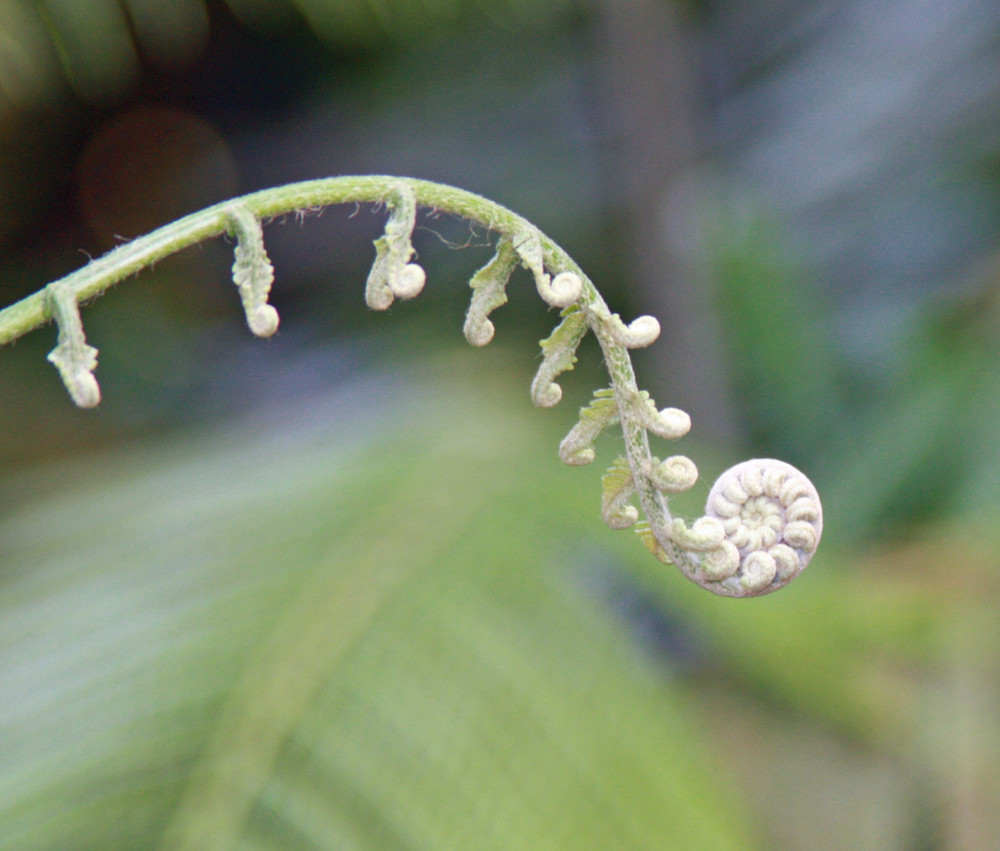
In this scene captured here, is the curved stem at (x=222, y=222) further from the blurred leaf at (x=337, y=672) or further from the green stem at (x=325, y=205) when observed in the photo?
the blurred leaf at (x=337, y=672)

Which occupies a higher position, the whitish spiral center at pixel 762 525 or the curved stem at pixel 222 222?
the whitish spiral center at pixel 762 525

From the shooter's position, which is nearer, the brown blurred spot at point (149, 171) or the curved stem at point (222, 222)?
the curved stem at point (222, 222)

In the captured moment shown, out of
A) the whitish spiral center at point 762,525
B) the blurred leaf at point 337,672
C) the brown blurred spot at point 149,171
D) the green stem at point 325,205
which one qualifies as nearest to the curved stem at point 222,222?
the green stem at point 325,205

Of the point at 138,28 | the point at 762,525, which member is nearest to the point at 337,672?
the point at 762,525

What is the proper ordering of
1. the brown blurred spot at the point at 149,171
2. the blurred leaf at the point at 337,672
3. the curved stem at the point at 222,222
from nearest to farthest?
the curved stem at the point at 222,222 < the blurred leaf at the point at 337,672 < the brown blurred spot at the point at 149,171

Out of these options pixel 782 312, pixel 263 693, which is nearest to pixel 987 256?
pixel 782 312

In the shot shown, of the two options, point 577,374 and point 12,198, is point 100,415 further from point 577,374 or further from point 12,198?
point 577,374

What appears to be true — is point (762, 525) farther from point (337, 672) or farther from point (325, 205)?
point (337, 672)

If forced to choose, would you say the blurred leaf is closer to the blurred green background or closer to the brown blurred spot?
the blurred green background
